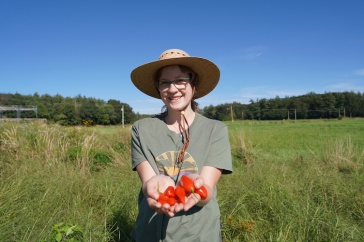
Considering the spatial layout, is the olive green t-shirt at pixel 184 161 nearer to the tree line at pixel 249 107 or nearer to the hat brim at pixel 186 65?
the hat brim at pixel 186 65

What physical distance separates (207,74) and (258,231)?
6.61 ft

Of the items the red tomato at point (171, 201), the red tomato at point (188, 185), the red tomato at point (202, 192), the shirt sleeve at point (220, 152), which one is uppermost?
the shirt sleeve at point (220, 152)

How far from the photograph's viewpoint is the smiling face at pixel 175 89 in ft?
5.58

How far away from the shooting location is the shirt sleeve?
1.60 metres

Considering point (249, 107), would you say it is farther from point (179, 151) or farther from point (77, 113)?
point (179, 151)

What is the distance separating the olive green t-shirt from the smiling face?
138 millimetres

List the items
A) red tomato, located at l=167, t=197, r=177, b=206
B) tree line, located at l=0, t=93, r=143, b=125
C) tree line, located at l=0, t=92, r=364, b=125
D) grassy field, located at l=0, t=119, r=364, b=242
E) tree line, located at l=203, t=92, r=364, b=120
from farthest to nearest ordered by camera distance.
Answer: tree line, located at l=203, t=92, r=364, b=120 → tree line, located at l=0, t=92, r=364, b=125 → tree line, located at l=0, t=93, r=143, b=125 → grassy field, located at l=0, t=119, r=364, b=242 → red tomato, located at l=167, t=197, r=177, b=206

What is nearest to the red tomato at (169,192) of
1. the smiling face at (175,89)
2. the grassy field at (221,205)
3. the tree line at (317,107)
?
the smiling face at (175,89)

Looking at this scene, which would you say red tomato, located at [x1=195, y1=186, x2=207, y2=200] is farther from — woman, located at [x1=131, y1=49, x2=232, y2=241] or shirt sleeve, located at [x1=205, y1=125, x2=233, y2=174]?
shirt sleeve, located at [x1=205, y1=125, x2=233, y2=174]

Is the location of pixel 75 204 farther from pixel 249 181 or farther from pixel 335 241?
pixel 335 241

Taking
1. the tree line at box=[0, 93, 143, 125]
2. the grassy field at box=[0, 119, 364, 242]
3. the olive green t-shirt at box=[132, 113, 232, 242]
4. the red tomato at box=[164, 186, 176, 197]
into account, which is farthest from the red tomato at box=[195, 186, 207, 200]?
the tree line at box=[0, 93, 143, 125]

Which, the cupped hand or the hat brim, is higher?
the hat brim

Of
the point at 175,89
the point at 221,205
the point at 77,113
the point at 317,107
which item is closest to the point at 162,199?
the point at 175,89

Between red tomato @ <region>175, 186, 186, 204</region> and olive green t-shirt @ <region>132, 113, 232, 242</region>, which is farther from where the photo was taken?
olive green t-shirt @ <region>132, 113, 232, 242</region>
